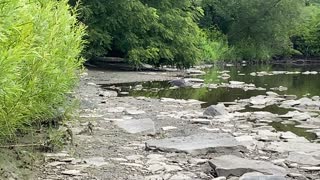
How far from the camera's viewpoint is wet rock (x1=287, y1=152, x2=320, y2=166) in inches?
A: 241

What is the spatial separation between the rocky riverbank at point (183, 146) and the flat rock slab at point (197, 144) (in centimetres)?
1

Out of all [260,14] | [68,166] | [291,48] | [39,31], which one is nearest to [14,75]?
[39,31]

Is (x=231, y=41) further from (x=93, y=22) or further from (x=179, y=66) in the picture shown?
(x=93, y=22)

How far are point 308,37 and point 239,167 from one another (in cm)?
3826

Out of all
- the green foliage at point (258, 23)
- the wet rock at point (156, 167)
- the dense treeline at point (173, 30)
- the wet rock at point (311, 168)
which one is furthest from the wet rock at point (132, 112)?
the green foliage at point (258, 23)

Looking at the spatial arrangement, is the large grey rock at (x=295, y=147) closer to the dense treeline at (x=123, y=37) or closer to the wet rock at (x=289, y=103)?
the dense treeline at (x=123, y=37)

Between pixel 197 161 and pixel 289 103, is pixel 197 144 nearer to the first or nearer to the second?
pixel 197 161

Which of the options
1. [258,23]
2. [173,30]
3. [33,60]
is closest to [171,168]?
[33,60]

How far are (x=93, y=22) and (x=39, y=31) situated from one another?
53.3ft

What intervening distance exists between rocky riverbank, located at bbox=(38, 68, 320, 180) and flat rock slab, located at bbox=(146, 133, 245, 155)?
0.04 ft

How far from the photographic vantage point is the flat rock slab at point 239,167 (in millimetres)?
5363

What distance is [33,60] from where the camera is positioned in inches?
194

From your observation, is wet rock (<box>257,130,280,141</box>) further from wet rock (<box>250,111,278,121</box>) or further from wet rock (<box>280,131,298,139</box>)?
wet rock (<box>250,111,278,121</box>)

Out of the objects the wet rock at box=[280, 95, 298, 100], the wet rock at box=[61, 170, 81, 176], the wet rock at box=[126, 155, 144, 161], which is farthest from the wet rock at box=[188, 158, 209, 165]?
the wet rock at box=[280, 95, 298, 100]
